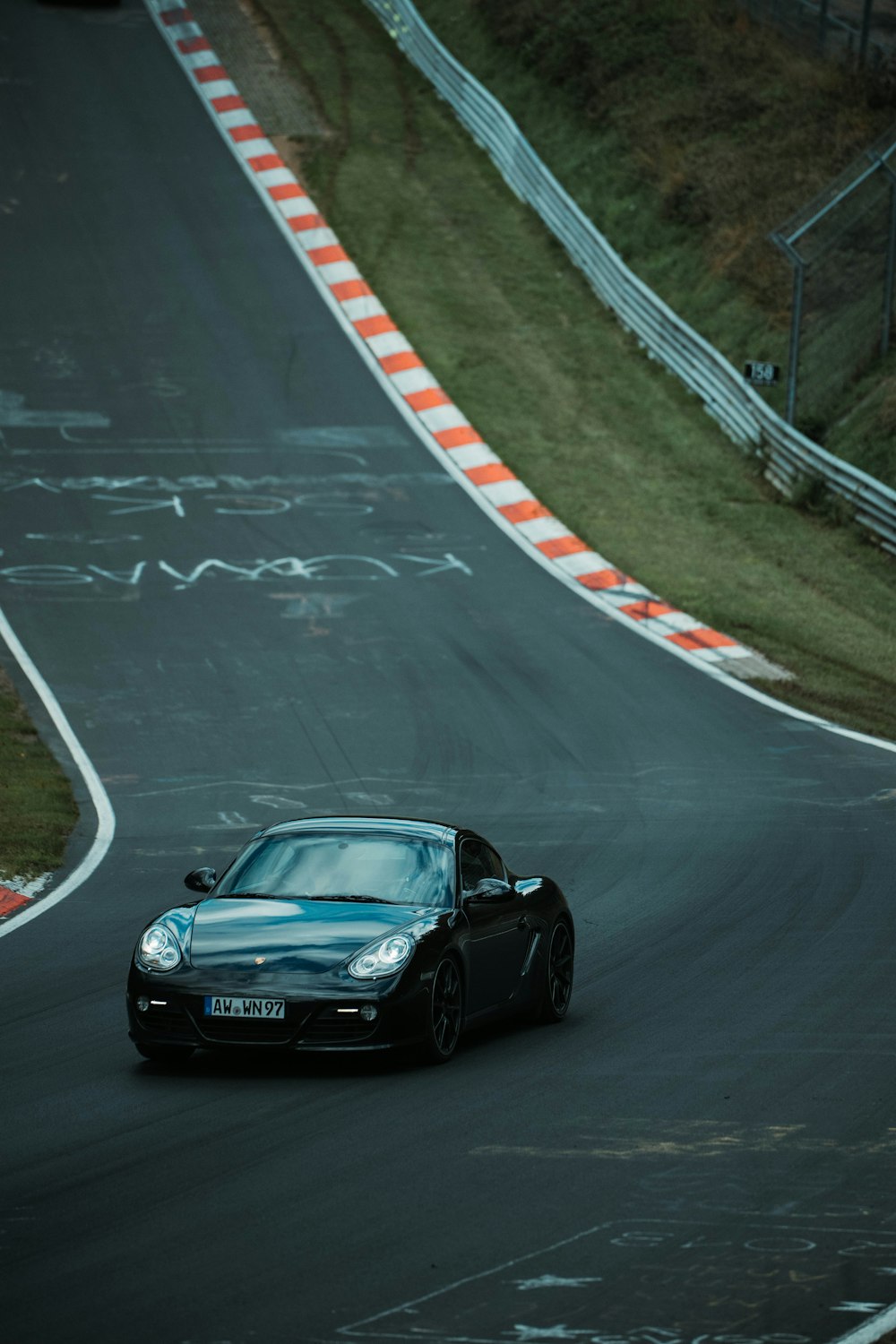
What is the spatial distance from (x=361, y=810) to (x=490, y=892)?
25.9ft

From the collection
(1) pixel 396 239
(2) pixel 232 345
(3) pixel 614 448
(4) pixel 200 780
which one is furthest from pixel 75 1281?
(1) pixel 396 239

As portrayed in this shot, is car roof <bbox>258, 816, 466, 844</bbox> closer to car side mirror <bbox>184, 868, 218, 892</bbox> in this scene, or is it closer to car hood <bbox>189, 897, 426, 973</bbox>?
car side mirror <bbox>184, 868, 218, 892</bbox>

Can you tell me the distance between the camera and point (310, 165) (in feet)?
145

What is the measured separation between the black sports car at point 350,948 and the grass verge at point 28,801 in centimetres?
563

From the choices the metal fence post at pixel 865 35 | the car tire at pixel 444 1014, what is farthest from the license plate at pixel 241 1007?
the metal fence post at pixel 865 35

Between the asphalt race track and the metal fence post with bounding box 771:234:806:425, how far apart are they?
6.42m

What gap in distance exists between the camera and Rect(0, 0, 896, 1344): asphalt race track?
6.59 metres

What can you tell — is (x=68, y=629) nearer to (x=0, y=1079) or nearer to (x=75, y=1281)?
(x=0, y=1079)

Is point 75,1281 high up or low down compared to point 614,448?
up

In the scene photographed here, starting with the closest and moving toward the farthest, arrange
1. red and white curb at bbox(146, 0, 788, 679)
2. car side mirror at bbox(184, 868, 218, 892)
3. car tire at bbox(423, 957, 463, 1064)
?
1. car tire at bbox(423, 957, 463, 1064)
2. car side mirror at bbox(184, 868, 218, 892)
3. red and white curb at bbox(146, 0, 788, 679)

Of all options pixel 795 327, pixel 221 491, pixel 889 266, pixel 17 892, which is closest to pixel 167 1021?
pixel 17 892

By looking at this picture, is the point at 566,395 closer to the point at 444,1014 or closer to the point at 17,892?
the point at 17,892

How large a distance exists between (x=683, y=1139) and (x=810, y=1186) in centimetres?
89

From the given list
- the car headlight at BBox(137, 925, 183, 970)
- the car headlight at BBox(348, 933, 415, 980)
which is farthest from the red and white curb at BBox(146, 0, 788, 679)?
the car headlight at BBox(137, 925, 183, 970)
